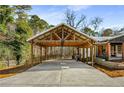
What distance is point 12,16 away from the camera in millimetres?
30359

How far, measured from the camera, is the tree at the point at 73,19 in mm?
Answer: 52688

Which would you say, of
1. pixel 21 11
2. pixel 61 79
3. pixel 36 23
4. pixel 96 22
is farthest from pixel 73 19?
pixel 61 79

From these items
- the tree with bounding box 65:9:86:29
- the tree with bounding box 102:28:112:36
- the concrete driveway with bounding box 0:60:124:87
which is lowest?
the concrete driveway with bounding box 0:60:124:87

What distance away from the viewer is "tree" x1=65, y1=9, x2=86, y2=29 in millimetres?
52688

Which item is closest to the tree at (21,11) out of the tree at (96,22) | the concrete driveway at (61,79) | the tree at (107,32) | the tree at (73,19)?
the concrete driveway at (61,79)

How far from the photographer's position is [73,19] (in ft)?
174

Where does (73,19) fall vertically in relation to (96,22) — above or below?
above

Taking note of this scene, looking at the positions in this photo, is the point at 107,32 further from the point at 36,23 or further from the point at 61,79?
the point at 61,79

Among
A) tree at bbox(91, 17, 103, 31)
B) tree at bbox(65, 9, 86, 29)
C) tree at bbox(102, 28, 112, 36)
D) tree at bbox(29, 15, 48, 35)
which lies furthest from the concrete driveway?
tree at bbox(102, 28, 112, 36)

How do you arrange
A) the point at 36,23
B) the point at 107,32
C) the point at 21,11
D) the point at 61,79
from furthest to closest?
the point at 107,32 → the point at 36,23 → the point at 21,11 → the point at 61,79

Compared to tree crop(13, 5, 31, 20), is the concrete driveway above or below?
below

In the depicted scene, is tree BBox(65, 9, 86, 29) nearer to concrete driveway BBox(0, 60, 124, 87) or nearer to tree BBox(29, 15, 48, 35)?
tree BBox(29, 15, 48, 35)

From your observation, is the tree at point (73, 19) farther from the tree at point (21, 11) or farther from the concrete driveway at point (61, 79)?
the concrete driveway at point (61, 79)
